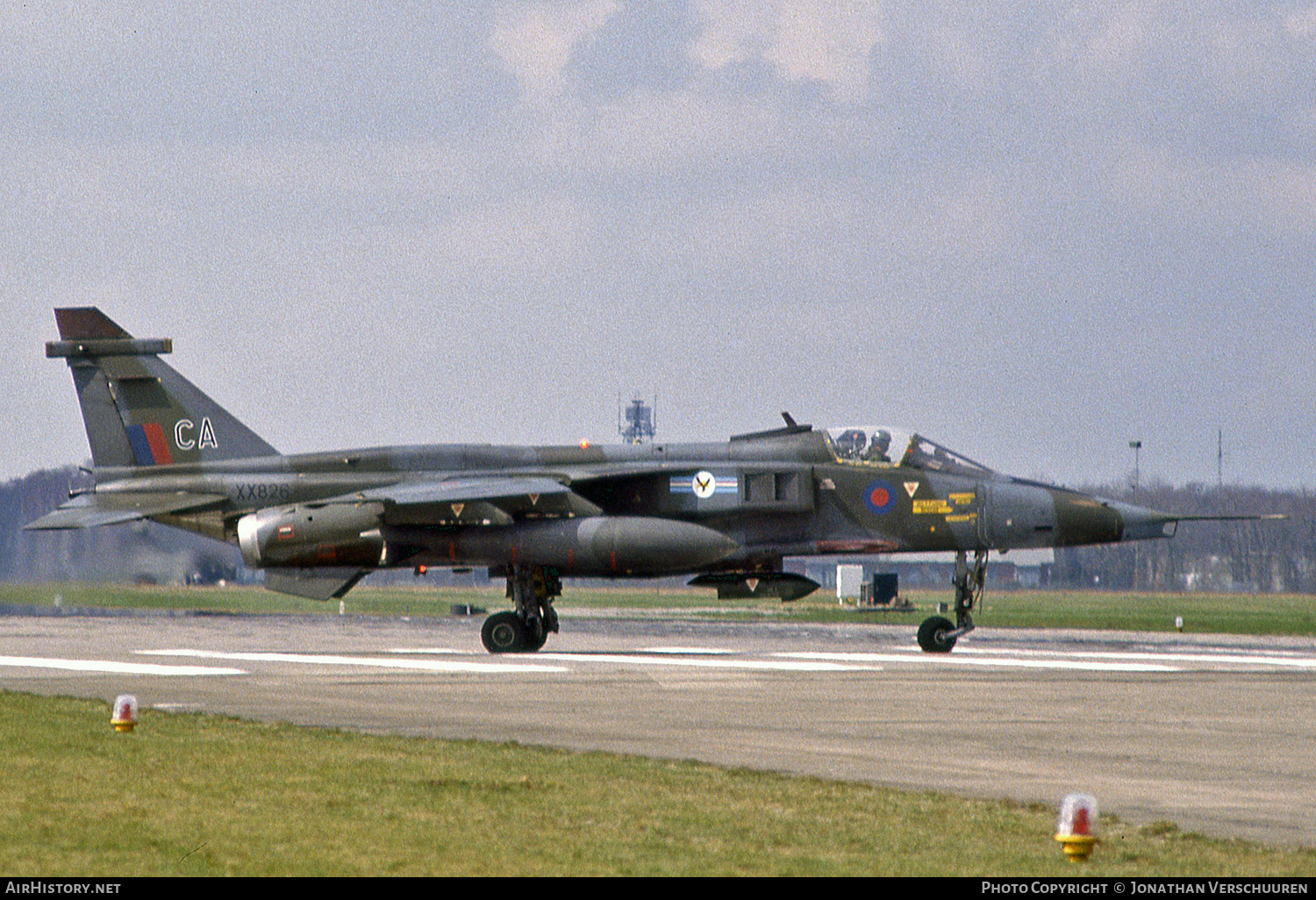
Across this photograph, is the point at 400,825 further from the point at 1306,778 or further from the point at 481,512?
the point at 481,512

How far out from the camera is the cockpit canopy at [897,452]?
85.3 ft

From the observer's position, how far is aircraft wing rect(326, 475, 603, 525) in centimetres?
2539

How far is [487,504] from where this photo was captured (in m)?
25.6

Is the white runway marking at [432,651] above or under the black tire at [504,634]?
under

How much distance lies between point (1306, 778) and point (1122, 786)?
4.48 feet

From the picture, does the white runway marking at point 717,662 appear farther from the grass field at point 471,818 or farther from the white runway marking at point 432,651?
the grass field at point 471,818

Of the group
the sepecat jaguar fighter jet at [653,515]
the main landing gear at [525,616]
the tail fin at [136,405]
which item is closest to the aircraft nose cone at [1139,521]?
the sepecat jaguar fighter jet at [653,515]

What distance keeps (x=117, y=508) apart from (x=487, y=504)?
6829 mm

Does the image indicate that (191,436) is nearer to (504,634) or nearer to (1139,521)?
(504,634)

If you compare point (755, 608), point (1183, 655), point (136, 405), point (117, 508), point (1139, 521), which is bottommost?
point (1183, 655)

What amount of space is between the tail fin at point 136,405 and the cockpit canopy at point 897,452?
32.1 feet

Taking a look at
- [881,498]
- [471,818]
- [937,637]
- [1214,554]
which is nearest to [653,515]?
[881,498]

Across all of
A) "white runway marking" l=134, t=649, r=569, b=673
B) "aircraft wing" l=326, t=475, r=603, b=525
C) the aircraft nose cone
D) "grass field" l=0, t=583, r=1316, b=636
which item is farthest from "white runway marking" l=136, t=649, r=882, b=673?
"grass field" l=0, t=583, r=1316, b=636
